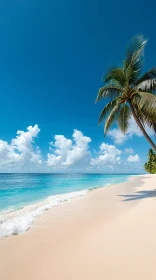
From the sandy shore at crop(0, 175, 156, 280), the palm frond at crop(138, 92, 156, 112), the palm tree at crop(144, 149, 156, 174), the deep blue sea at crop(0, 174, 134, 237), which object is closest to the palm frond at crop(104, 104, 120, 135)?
the palm frond at crop(138, 92, 156, 112)

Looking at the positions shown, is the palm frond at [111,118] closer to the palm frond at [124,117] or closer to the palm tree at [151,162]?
the palm frond at [124,117]

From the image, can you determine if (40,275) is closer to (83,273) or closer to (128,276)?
(83,273)

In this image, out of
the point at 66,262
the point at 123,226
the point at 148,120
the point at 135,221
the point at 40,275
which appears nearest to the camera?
the point at 40,275

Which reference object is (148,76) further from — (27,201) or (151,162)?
(151,162)

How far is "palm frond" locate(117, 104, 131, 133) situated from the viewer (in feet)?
38.6

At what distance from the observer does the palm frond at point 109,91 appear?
1137 cm

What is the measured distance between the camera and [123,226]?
15.6ft

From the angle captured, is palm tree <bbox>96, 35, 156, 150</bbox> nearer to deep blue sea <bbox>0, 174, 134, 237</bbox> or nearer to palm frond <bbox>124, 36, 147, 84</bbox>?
palm frond <bbox>124, 36, 147, 84</bbox>

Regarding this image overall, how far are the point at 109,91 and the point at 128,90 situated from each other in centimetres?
123

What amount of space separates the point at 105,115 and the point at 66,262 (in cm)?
1016

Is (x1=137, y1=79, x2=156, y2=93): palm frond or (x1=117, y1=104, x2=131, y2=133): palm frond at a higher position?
(x1=137, y1=79, x2=156, y2=93): palm frond

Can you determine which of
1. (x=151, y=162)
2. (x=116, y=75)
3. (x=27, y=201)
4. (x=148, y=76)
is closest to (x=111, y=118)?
(x=116, y=75)

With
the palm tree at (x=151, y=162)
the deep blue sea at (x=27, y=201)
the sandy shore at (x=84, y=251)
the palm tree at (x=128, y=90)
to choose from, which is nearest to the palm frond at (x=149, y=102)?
the palm tree at (x=128, y=90)

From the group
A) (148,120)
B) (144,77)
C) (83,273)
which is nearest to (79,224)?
(83,273)
